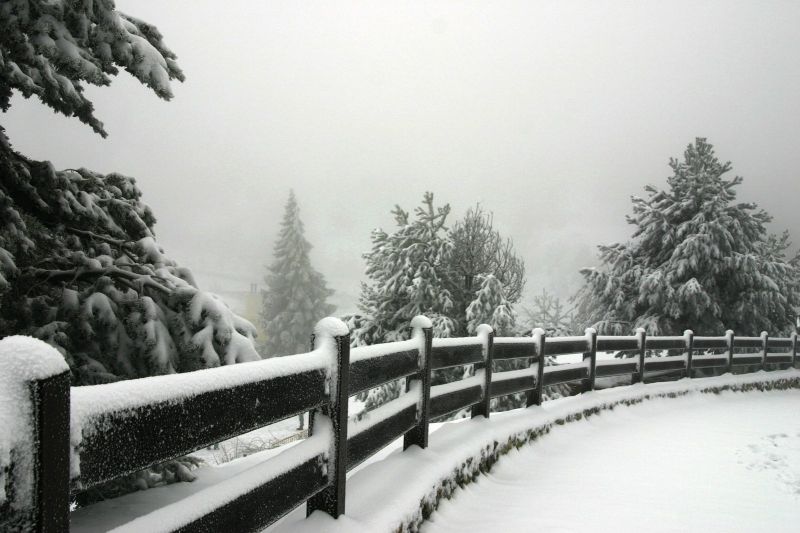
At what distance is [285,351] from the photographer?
42.8 meters

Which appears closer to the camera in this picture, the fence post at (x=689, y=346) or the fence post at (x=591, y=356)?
the fence post at (x=591, y=356)

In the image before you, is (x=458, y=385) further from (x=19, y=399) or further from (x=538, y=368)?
(x=19, y=399)

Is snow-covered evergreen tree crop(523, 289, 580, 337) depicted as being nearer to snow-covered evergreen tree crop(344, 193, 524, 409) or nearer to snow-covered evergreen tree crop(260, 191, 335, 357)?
snow-covered evergreen tree crop(344, 193, 524, 409)

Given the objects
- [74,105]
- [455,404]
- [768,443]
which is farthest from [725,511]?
[74,105]

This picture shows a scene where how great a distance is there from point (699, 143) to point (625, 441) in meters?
16.2

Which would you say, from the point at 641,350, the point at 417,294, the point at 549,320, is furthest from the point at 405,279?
the point at 549,320

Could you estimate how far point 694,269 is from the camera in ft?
58.5

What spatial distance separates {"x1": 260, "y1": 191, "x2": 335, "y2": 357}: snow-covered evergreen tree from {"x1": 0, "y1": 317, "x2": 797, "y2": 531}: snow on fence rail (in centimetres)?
4030

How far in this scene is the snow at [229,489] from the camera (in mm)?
1644

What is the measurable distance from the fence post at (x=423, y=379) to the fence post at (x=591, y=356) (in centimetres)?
476

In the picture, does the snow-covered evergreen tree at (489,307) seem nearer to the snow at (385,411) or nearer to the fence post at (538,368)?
the fence post at (538,368)

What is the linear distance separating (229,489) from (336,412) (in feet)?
2.94

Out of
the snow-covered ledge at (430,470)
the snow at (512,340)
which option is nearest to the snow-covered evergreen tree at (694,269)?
the snow-covered ledge at (430,470)

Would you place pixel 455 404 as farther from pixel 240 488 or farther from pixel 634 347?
pixel 634 347
